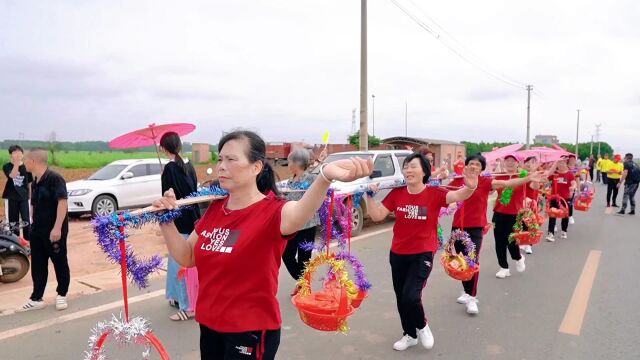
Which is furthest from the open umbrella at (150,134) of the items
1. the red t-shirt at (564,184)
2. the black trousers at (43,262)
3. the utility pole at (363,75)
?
the utility pole at (363,75)

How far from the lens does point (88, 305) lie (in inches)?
208

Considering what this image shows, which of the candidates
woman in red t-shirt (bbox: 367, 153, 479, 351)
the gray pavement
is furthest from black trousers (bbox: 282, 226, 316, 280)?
woman in red t-shirt (bbox: 367, 153, 479, 351)

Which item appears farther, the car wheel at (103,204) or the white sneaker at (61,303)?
the car wheel at (103,204)

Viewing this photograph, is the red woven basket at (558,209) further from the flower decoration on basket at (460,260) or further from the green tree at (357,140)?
the green tree at (357,140)

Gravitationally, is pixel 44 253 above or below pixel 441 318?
above

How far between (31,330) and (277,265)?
11.8 feet

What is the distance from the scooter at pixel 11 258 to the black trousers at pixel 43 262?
1245mm

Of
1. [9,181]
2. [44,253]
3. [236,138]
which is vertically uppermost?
[236,138]

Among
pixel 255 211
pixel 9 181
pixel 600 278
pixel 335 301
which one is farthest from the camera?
pixel 9 181

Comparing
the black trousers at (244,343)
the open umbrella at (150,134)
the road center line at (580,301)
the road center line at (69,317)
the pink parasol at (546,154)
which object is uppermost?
the open umbrella at (150,134)

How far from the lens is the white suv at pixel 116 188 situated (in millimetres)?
11484

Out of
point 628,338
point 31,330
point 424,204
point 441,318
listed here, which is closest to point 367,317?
point 441,318

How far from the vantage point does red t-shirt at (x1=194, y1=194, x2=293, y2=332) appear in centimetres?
213

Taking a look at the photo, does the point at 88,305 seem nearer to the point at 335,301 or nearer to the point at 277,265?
the point at 335,301
